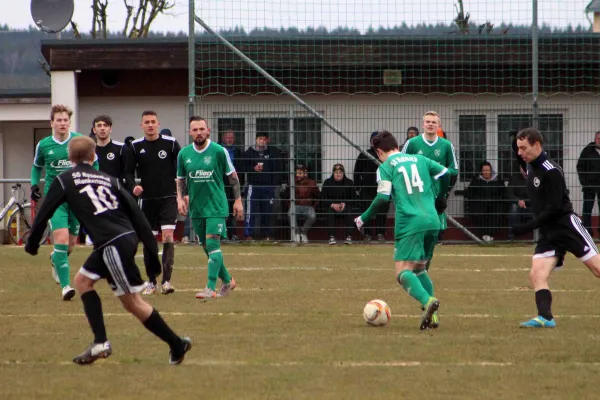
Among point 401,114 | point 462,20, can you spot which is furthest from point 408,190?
point 462,20

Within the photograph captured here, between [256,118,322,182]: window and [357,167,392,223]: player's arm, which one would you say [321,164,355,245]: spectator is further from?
A: [357,167,392,223]: player's arm

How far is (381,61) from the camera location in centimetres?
2184

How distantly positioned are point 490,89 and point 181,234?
261 inches

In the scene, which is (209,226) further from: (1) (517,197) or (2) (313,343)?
(1) (517,197)

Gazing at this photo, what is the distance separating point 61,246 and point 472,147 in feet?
32.7

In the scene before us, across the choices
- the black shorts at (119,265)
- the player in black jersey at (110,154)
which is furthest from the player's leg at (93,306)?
the player in black jersey at (110,154)

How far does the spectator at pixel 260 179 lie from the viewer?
20188 mm

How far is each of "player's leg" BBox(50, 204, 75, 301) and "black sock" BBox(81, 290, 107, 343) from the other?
418 cm

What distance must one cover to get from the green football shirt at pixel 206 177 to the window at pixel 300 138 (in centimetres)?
804

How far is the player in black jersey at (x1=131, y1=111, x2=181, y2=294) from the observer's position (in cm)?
1295

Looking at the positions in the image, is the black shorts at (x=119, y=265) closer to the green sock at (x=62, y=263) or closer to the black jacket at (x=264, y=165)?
the green sock at (x=62, y=263)

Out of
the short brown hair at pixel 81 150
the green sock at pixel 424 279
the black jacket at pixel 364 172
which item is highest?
the short brown hair at pixel 81 150

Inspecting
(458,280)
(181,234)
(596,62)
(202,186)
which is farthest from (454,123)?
(202,186)

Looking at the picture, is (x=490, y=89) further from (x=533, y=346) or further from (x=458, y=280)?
(x=533, y=346)
